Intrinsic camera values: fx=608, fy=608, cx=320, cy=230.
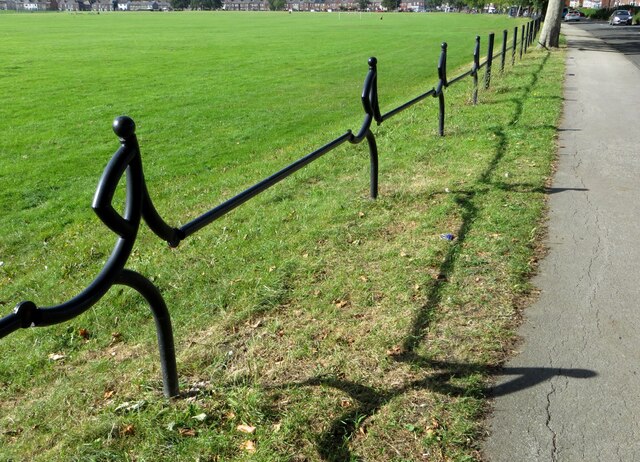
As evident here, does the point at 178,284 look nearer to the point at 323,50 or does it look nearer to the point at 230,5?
the point at 323,50

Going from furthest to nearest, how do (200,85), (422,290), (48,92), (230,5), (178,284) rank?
1. (230,5)
2. (200,85)
3. (48,92)
4. (178,284)
5. (422,290)

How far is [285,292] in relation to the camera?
4.13 m

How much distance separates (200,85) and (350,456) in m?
15.6

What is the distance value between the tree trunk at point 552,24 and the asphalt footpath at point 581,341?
61.7 ft

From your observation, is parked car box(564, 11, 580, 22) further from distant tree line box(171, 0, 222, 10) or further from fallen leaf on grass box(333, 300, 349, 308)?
distant tree line box(171, 0, 222, 10)

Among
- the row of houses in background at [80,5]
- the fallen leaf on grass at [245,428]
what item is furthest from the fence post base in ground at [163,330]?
the row of houses in background at [80,5]

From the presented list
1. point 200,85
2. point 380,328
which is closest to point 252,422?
point 380,328

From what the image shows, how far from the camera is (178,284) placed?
14.9 feet

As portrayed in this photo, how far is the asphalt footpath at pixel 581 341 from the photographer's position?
2.66 m

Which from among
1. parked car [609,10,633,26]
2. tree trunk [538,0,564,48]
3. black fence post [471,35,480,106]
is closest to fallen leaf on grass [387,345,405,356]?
black fence post [471,35,480,106]

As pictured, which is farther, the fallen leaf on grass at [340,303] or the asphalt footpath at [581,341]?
the fallen leaf on grass at [340,303]

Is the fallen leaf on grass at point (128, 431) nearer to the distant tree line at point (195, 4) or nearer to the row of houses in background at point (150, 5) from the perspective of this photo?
the distant tree line at point (195, 4)

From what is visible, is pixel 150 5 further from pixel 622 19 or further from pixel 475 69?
pixel 475 69

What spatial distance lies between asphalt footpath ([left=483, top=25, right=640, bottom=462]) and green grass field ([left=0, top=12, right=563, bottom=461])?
0.15 m
